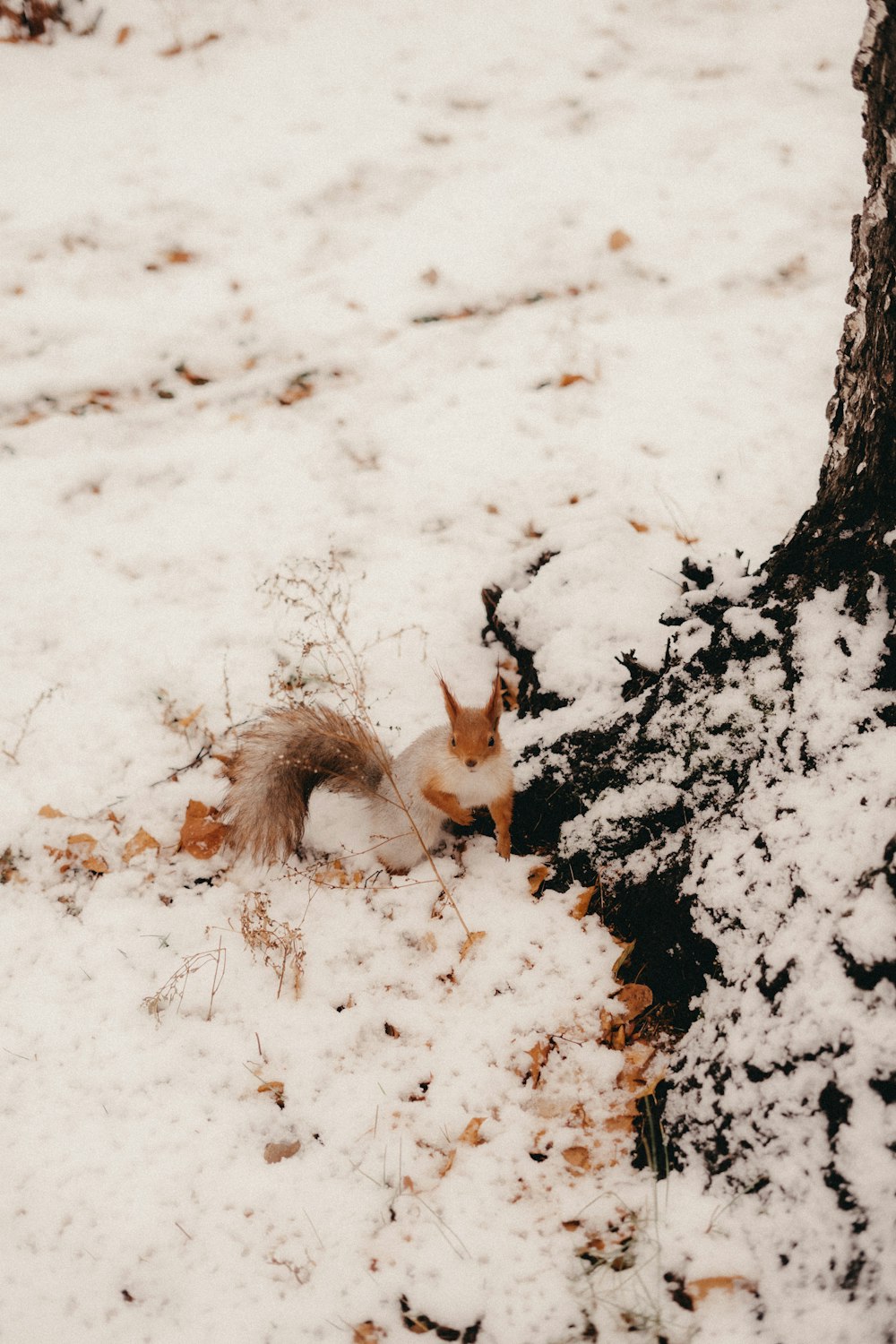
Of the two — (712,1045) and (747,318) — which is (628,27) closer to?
(747,318)

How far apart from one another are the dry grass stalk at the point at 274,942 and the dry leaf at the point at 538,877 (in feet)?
2.42

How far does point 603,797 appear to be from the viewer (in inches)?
97.0

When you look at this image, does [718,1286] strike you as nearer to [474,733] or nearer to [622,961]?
[622,961]

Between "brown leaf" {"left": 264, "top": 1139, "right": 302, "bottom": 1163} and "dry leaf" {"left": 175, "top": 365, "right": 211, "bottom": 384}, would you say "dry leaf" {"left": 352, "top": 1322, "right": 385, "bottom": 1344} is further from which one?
"dry leaf" {"left": 175, "top": 365, "right": 211, "bottom": 384}

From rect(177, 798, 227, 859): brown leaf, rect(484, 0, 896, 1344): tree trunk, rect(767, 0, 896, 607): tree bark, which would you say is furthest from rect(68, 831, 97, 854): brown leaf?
rect(767, 0, 896, 607): tree bark

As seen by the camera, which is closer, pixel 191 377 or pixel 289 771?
pixel 289 771

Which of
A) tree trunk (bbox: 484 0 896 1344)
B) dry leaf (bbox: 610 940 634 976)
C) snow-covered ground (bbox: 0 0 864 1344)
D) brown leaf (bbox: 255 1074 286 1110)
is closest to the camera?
tree trunk (bbox: 484 0 896 1344)

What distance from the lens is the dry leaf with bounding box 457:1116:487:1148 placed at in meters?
2.00

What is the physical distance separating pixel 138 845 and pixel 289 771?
1.95 feet

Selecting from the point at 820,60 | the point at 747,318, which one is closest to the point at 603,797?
the point at 747,318

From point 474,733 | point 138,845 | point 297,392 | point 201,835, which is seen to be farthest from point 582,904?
point 297,392

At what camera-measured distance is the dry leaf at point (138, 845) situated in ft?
8.64

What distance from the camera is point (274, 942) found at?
2.34 metres

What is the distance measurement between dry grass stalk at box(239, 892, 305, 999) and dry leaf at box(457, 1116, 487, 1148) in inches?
24.1
